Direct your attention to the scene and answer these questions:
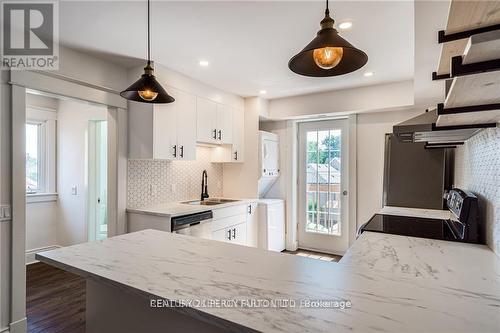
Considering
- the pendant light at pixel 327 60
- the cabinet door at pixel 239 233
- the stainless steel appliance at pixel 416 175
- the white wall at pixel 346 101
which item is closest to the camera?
the pendant light at pixel 327 60

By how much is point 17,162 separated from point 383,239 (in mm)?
2867

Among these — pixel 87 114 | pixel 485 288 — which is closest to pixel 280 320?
pixel 485 288

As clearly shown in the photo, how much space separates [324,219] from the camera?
4547 millimetres

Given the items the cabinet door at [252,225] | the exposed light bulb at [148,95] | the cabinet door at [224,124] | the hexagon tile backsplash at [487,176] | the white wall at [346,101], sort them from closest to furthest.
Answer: the hexagon tile backsplash at [487,176] → the exposed light bulb at [148,95] → the white wall at [346,101] → the cabinet door at [224,124] → the cabinet door at [252,225]

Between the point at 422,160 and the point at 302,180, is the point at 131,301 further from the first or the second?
the point at 302,180

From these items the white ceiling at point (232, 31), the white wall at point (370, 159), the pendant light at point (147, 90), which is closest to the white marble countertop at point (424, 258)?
A: the pendant light at point (147, 90)

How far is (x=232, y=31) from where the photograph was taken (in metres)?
2.26

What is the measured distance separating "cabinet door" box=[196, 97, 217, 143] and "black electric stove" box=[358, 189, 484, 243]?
90.9 inches

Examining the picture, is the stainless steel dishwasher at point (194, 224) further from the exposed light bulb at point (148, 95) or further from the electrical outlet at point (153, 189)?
the exposed light bulb at point (148, 95)

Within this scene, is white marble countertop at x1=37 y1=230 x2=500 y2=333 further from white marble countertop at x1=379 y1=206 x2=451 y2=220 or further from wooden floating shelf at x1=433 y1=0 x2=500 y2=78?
white marble countertop at x1=379 y1=206 x2=451 y2=220

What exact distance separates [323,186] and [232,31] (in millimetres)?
3014

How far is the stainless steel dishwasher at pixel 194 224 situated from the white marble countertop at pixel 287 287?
146 cm

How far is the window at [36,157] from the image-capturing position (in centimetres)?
420

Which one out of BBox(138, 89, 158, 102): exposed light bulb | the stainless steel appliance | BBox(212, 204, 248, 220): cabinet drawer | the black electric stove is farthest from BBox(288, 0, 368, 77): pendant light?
BBox(212, 204, 248, 220): cabinet drawer
